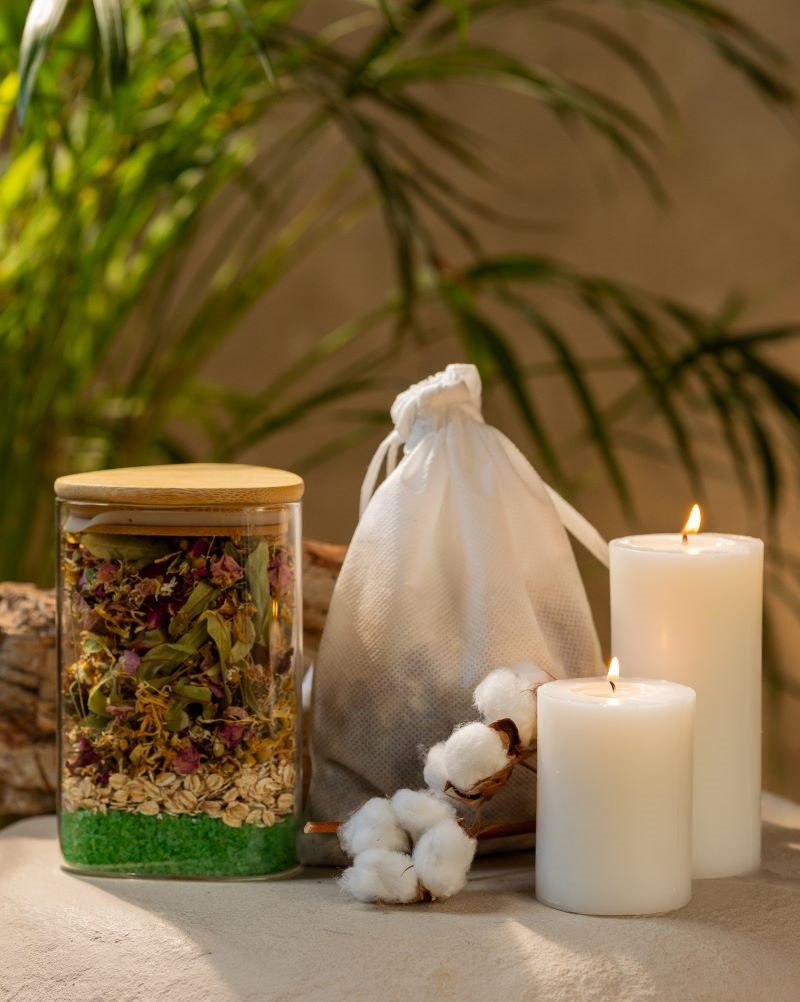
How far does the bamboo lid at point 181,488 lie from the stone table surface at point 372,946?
18cm

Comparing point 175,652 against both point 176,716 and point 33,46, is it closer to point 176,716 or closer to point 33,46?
point 176,716

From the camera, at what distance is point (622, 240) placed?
1.71m

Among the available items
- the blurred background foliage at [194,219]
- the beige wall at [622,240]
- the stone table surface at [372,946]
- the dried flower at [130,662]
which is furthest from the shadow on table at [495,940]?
the beige wall at [622,240]

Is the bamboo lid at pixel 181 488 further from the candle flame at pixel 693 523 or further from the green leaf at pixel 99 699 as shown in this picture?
the candle flame at pixel 693 523

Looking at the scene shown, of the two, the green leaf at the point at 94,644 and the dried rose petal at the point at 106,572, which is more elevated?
the dried rose petal at the point at 106,572

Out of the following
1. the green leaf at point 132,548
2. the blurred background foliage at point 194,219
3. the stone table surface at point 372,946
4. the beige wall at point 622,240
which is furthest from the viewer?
the beige wall at point 622,240

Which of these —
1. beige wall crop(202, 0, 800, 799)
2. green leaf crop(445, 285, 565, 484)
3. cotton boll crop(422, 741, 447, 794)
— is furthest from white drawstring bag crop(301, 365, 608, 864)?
beige wall crop(202, 0, 800, 799)

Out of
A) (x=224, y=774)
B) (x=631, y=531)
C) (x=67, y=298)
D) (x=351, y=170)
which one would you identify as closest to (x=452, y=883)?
(x=224, y=774)

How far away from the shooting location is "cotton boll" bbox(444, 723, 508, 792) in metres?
→ 0.55

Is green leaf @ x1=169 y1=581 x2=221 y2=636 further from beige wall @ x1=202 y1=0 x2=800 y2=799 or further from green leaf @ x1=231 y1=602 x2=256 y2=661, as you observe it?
beige wall @ x1=202 y1=0 x2=800 y2=799

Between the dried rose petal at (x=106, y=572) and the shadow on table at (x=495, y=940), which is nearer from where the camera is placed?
the shadow on table at (x=495, y=940)

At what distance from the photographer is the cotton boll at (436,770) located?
0.57m

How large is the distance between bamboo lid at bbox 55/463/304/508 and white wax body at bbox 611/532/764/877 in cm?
17

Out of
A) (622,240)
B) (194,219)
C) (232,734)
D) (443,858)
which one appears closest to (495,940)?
(443,858)
